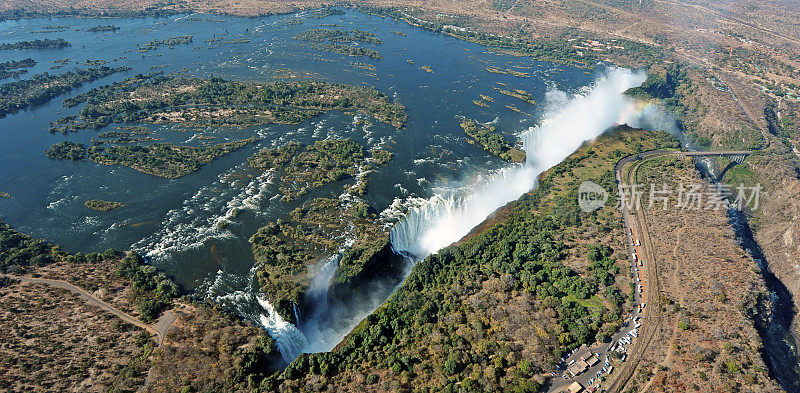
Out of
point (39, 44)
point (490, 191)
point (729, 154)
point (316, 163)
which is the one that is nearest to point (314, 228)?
point (316, 163)

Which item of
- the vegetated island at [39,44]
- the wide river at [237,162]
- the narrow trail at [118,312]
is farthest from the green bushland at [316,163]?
the vegetated island at [39,44]

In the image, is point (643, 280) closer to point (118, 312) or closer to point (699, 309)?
point (699, 309)

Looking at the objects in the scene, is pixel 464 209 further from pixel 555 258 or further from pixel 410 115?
pixel 410 115

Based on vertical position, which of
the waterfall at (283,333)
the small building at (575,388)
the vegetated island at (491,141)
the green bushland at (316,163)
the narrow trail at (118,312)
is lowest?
the waterfall at (283,333)

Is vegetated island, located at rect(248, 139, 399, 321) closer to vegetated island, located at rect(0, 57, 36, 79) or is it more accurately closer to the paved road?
the paved road

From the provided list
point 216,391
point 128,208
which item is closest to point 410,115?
point 128,208

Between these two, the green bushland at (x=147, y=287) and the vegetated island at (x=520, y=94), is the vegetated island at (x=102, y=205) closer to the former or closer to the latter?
the green bushland at (x=147, y=287)
